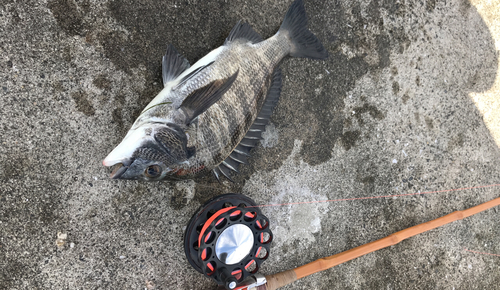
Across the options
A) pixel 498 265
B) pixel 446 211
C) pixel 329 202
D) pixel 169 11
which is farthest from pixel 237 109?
pixel 498 265

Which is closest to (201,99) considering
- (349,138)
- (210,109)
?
(210,109)

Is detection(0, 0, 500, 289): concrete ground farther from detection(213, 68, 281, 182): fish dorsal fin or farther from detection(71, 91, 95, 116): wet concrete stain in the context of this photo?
detection(213, 68, 281, 182): fish dorsal fin

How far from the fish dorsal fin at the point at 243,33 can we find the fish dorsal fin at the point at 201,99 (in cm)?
51

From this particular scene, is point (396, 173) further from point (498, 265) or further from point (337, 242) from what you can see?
point (498, 265)

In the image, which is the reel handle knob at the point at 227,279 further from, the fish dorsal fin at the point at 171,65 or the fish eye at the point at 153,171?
the fish dorsal fin at the point at 171,65

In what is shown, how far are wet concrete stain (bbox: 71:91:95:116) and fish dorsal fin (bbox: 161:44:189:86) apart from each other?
0.49 metres

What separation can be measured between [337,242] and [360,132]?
97cm

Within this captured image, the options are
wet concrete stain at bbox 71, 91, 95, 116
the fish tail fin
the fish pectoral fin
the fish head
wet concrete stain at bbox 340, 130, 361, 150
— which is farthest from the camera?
wet concrete stain at bbox 340, 130, 361, 150

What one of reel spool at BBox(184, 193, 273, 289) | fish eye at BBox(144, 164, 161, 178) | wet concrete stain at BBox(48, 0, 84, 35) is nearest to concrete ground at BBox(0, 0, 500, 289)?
wet concrete stain at BBox(48, 0, 84, 35)

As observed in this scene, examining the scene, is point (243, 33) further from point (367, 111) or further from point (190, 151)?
point (367, 111)

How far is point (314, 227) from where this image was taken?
2.32 metres

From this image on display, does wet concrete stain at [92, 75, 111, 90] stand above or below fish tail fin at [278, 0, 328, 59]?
below

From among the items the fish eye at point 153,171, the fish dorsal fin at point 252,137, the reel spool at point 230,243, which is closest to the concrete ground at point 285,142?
the fish dorsal fin at point 252,137

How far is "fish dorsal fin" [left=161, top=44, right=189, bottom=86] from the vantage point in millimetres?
1785
